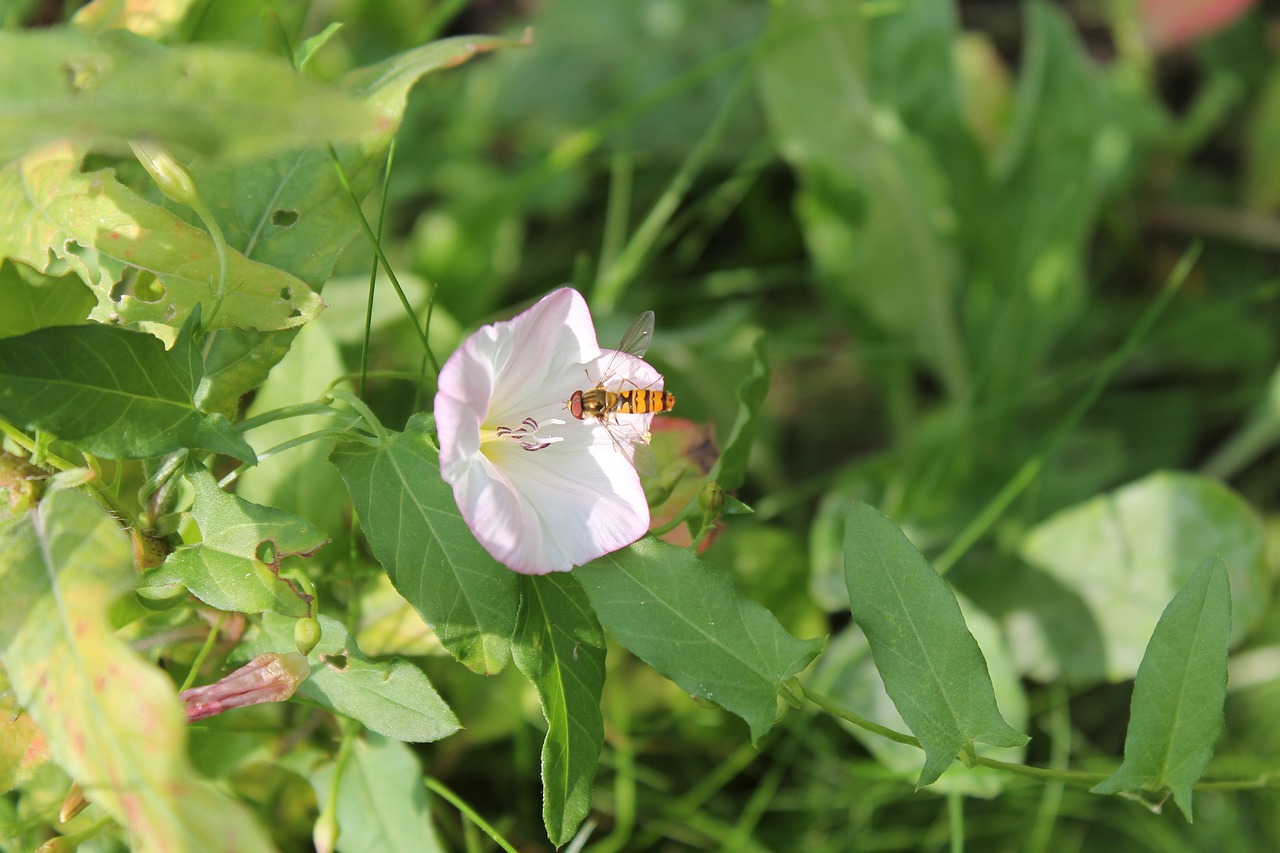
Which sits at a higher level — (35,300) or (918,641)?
(35,300)

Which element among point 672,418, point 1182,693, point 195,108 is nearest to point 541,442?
point 672,418

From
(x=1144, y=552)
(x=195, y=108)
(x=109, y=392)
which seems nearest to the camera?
(x=195, y=108)

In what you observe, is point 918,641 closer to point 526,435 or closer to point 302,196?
point 526,435

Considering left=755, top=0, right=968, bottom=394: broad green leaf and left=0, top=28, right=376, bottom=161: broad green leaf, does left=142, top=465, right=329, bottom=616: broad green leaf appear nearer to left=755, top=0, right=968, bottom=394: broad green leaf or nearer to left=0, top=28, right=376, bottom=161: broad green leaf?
left=0, top=28, right=376, bottom=161: broad green leaf

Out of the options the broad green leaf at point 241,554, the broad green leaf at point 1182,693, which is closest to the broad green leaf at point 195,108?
the broad green leaf at point 241,554

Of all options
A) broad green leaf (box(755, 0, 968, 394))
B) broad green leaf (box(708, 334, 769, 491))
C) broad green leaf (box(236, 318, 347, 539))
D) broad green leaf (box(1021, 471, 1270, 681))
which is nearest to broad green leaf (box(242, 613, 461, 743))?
broad green leaf (box(236, 318, 347, 539))
